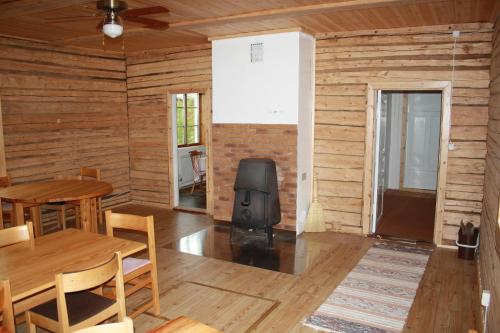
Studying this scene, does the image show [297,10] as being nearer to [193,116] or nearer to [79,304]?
[79,304]

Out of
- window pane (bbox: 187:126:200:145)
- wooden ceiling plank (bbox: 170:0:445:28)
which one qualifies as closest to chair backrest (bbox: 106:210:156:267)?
wooden ceiling plank (bbox: 170:0:445:28)

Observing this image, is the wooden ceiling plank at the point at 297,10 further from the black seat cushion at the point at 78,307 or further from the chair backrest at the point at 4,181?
the black seat cushion at the point at 78,307

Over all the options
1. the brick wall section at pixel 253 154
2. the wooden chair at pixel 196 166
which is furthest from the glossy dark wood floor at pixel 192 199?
the brick wall section at pixel 253 154

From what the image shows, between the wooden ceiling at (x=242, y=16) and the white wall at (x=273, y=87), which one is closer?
the wooden ceiling at (x=242, y=16)

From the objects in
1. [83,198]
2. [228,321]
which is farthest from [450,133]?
[83,198]

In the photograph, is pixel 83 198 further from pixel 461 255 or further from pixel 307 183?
pixel 461 255

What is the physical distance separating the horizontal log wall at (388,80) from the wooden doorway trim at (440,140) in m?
0.06

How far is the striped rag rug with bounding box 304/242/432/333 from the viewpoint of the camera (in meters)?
3.45

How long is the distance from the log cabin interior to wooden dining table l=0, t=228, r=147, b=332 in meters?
0.02

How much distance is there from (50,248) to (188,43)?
4.42m

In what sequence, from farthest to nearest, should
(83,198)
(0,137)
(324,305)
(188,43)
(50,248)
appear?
(188,43), (0,137), (83,198), (324,305), (50,248)

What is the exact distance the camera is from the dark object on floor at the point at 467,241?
4941mm

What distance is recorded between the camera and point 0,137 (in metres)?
5.76

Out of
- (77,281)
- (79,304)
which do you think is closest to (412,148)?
(79,304)
